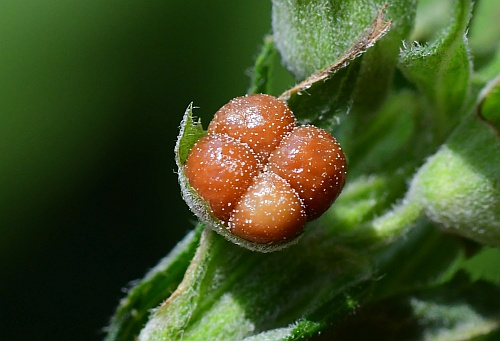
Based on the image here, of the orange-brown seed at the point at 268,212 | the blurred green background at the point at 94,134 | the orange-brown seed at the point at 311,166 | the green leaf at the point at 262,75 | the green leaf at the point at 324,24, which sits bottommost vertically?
the blurred green background at the point at 94,134

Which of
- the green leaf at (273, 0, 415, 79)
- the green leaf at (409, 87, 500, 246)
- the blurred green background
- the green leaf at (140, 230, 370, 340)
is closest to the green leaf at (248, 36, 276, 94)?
the green leaf at (273, 0, 415, 79)

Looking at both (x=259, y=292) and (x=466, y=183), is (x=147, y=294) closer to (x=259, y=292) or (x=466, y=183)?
(x=259, y=292)

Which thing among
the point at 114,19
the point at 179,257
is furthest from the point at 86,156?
the point at 179,257

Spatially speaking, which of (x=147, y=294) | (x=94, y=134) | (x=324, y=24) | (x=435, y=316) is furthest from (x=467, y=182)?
(x=94, y=134)

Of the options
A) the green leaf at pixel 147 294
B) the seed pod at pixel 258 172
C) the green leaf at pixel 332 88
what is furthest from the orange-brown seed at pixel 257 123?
the green leaf at pixel 147 294

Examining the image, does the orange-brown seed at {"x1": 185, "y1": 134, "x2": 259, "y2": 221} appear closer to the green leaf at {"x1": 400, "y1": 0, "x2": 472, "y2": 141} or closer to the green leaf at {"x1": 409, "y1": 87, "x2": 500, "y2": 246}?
the green leaf at {"x1": 400, "y1": 0, "x2": 472, "y2": 141}

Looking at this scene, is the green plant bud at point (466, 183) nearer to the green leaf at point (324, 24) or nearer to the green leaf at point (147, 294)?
the green leaf at point (324, 24)
